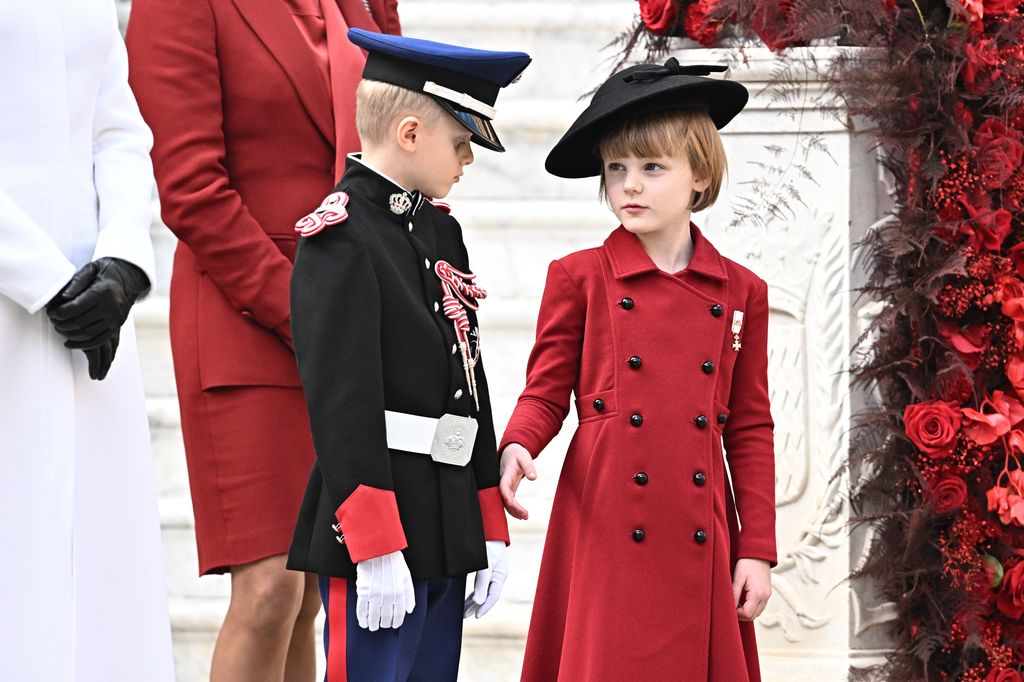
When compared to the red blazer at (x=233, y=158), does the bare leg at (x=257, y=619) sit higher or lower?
lower

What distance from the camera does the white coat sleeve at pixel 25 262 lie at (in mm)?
1887

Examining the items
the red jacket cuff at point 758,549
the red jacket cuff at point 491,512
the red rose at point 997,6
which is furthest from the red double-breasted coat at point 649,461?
the red rose at point 997,6

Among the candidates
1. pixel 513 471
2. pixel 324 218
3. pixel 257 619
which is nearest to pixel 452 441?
pixel 513 471

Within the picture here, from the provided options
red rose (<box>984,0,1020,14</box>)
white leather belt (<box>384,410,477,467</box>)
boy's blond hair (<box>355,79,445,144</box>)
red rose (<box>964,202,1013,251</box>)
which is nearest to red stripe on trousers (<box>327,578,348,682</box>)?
white leather belt (<box>384,410,477,467</box>)

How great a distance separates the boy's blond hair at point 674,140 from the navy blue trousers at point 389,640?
0.72 meters

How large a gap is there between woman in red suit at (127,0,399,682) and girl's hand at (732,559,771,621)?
0.75m

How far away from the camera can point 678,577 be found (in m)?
2.20

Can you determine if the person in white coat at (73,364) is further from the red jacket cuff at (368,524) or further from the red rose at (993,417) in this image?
the red rose at (993,417)

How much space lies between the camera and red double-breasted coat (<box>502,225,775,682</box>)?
2.20m

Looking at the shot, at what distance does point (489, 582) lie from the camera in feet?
7.09

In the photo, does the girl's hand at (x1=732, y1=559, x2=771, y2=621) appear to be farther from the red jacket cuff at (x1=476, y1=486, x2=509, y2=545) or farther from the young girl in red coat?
the red jacket cuff at (x1=476, y1=486, x2=509, y2=545)

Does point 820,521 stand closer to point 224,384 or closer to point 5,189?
point 224,384

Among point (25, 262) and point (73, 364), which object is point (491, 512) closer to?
point (73, 364)

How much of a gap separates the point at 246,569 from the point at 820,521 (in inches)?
42.4
